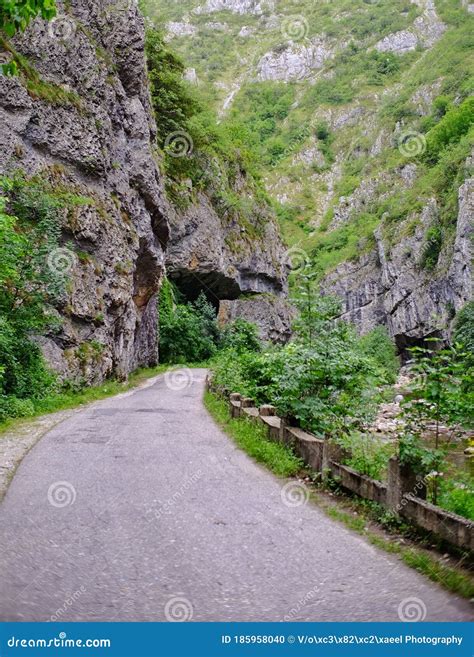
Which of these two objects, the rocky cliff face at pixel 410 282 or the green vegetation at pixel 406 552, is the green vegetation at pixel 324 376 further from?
the rocky cliff face at pixel 410 282

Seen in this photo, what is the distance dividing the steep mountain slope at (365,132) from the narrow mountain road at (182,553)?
57.4 metres

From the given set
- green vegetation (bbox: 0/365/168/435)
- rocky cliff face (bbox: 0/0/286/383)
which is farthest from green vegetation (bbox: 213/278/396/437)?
rocky cliff face (bbox: 0/0/286/383)

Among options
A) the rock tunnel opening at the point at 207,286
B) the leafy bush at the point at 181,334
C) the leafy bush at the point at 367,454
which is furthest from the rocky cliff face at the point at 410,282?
the leafy bush at the point at 367,454

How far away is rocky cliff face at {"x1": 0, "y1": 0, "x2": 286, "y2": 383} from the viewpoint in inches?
794

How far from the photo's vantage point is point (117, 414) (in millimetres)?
14539

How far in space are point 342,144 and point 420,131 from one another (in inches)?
1516

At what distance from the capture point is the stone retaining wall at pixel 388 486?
15.3ft

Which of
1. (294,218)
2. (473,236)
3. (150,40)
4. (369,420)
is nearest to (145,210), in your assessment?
(150,40)

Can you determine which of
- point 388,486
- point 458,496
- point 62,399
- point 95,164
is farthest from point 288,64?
point 458,496

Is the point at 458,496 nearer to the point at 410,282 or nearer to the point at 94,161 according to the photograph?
the point at 94,161

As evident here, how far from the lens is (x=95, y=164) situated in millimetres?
24062

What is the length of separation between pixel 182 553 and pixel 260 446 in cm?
437

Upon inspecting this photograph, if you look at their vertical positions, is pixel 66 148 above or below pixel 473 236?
below

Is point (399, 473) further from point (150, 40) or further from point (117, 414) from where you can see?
point (150, 40)
